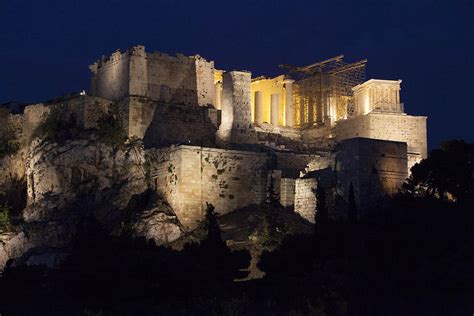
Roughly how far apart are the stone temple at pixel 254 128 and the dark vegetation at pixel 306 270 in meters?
1.68

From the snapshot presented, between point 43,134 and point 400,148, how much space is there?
→ 934 inches

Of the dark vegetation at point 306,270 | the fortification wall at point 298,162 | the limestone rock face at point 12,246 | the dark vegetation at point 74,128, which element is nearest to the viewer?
the dark vegetation at point 306,270

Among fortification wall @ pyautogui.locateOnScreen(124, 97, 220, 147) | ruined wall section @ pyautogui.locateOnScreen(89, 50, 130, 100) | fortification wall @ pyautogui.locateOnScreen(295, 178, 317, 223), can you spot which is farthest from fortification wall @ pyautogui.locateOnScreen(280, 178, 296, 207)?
ruined wall section @ pyautogui.locateOnScreen(89, 50, 130, 100)

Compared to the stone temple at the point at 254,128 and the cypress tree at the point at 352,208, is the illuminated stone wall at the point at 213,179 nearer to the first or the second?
Result: the stone temple at the point at 254,128

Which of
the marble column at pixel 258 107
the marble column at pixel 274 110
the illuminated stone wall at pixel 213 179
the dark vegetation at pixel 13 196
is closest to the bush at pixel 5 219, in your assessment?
the dark vegetation at pixel 13 196

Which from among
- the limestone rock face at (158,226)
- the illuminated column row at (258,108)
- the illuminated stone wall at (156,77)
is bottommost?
the limestone rock face at (158,226)

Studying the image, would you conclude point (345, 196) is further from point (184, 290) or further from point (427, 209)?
point (184, 290)

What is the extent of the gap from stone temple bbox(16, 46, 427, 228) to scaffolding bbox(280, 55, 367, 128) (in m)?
0.08

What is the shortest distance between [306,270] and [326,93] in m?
27.6

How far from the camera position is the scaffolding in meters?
76.0

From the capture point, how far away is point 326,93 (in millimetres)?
77062

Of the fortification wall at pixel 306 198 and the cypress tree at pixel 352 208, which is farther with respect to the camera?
the fortification wall at pixel 306 198

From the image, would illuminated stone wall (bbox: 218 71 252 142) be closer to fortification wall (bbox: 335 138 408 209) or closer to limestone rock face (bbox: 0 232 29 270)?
fortification wall (bbox: 335 138 408 209)

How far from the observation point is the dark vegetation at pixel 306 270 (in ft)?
137
